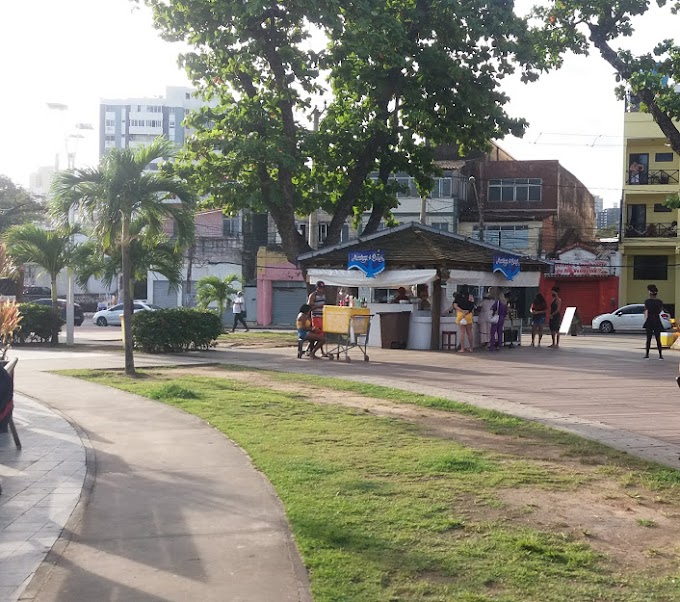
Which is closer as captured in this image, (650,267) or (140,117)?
(650,267)

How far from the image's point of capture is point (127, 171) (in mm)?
16094

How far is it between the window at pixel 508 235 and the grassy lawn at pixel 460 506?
38.5 metres

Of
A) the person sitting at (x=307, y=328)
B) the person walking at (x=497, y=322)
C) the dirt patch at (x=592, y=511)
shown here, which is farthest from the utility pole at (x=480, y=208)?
the dirt patch at (x=592, y=511)

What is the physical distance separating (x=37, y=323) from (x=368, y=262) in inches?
389

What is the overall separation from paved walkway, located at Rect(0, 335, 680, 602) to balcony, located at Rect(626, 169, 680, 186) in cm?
3227

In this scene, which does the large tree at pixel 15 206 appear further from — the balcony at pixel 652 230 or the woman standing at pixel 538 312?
the woman standing at pixel 538 312

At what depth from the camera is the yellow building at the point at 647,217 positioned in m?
47.1

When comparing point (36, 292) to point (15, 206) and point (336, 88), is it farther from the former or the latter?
point (336, 88)

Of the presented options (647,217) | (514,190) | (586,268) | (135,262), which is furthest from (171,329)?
(647,217)

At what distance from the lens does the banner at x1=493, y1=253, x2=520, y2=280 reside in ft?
78.1

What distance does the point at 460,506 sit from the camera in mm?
6387

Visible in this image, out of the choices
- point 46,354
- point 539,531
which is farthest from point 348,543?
point 46,354

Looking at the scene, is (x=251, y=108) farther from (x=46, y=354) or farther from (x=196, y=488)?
(x=196, y=488)

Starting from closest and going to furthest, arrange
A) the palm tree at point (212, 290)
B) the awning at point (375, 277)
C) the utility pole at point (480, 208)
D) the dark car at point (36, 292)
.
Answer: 1. the awning at point (375, 277)
2. the palm tree at point (212, 290)
3. the utility pole at point (480, 208)
4. the dark car at point (36, 292)
